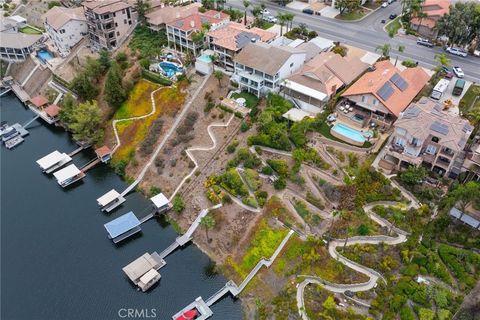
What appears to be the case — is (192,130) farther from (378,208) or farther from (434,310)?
(434,310)

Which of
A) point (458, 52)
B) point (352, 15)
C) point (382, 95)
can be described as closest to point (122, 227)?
point (382, 95)

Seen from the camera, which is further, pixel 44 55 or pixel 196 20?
pixel 44 55

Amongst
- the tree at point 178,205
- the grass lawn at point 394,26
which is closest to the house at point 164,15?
the tree at point 178,205

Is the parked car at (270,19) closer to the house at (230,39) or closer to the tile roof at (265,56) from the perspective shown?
the house at (230,39)

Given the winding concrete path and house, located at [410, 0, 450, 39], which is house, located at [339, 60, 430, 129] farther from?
house, located at [410, 0, 450, 39]

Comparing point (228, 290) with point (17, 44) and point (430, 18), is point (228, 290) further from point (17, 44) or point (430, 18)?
point (17, 44)

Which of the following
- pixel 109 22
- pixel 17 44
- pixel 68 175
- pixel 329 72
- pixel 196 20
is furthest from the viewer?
pixel 17 44

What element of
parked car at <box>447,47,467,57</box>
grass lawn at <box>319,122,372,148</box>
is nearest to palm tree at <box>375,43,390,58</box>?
parked car at <box>447,47,467,57</box>
